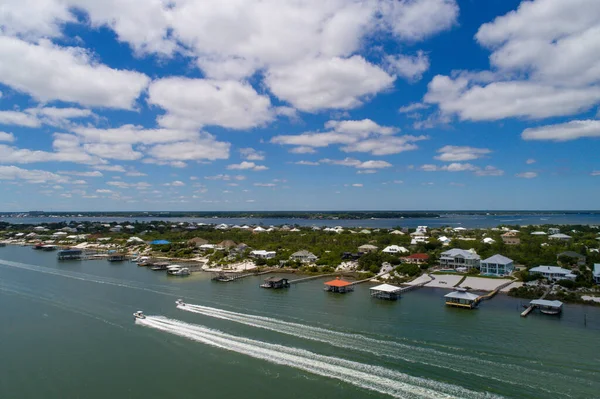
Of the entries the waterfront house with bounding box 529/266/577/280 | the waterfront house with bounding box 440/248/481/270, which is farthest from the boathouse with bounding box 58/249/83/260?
the waterfront house with bounding box 529/266/577/280

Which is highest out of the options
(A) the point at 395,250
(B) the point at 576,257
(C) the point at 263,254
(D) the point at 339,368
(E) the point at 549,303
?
(A) the point at 395,250

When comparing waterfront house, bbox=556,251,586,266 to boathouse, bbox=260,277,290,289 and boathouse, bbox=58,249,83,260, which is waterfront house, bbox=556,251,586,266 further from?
boathouse, bbox=58,249,83,260

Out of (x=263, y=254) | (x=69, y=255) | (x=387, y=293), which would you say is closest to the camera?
(x=387, y=293)

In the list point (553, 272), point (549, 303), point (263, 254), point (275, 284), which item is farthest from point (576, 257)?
point (263, 254)

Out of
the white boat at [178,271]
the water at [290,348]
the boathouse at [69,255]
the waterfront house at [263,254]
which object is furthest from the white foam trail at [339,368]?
the boathouse at [69,255]

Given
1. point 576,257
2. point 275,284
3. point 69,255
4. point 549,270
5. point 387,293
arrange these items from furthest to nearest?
point 69,255, point 576,257, point 275,284, point 549,270, point 387,293

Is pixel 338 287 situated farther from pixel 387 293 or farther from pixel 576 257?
pixel 576 257

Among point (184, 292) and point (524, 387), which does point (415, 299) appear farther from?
point (184, 292)

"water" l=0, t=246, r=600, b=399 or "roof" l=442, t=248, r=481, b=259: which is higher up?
"roof" l=442, t=248, r=481, b=259
